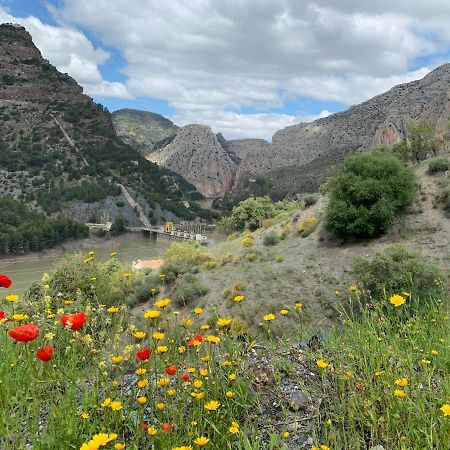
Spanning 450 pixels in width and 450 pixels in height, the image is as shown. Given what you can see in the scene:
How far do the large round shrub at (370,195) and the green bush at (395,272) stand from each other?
8013 millimetres

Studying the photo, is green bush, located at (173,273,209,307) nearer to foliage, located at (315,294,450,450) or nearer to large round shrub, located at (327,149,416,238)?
large round shrub, located at (327,149,416,238)

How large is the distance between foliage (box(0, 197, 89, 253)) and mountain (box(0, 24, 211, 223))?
9461 mm

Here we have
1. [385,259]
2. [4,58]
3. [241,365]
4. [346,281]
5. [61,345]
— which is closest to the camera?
[241,365]

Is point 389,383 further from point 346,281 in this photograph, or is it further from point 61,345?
point 346,281

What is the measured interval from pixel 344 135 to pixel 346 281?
126m

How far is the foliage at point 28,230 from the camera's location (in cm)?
7956

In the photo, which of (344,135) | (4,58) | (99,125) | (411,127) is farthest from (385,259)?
(4,58)

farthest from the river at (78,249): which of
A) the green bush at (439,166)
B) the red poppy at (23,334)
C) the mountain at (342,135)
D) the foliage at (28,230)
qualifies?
the red poppy at (23,334)

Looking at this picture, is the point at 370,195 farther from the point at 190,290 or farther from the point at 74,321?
the point at 74,321

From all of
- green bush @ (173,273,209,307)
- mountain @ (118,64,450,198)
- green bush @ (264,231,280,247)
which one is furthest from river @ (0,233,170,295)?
mountain @ (118,64,450,198)

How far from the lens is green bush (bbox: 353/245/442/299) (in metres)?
19.1

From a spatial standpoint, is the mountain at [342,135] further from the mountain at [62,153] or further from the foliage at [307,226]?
the foliage at [307,226]

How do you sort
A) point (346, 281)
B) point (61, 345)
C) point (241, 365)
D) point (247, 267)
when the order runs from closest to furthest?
point (241, 365) < point (61, 345) < point (346, 281) < point (247, 267)

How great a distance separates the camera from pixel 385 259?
21047 millimetres
